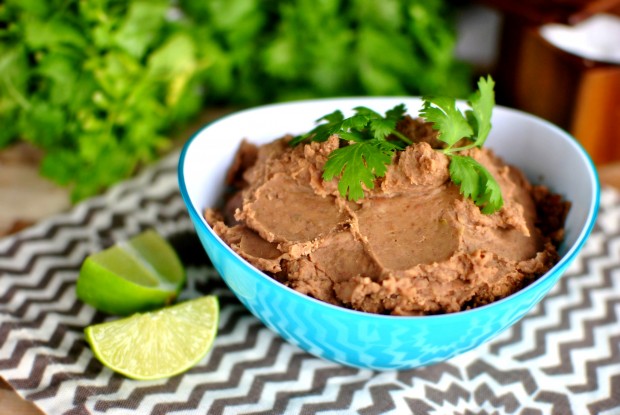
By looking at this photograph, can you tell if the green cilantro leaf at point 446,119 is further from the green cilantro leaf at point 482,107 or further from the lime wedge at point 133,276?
the lime wedge at point 133,276

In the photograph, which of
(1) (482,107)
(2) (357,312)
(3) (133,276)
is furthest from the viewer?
(3) (133,276)

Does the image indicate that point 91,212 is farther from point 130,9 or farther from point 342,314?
point 342,314

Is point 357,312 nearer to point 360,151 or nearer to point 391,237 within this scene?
point 391,237

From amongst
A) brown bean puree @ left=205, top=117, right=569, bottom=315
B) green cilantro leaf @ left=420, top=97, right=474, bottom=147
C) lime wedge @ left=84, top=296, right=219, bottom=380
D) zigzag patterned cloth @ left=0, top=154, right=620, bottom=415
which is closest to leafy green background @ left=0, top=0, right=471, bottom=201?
→ zigzag patterned cloth @ left=0, top=154, right=620, bottom=415

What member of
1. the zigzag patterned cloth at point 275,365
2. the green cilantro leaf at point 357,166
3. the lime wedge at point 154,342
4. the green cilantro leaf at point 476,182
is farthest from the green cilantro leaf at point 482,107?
the lime wedge at point 154,342

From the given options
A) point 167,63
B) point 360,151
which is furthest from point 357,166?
point 167,63

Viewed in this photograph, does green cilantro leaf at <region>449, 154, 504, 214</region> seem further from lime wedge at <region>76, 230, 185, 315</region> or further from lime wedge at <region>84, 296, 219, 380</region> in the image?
lime wedge at <region>76, 230, 185, 315</region>

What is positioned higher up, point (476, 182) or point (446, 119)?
point (446, 119)

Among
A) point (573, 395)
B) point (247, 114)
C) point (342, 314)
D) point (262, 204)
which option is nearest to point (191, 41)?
point (247, 114)
